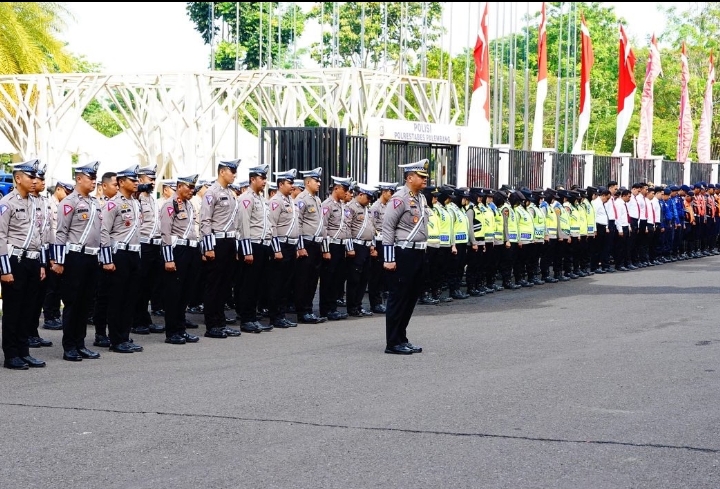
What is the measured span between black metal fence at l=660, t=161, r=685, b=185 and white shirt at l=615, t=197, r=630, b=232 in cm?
1269

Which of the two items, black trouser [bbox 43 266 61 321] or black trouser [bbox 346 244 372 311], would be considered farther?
black trouser [bbox 346 244 372 311]

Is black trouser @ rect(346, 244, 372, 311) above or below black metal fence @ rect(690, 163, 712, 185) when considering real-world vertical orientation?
below

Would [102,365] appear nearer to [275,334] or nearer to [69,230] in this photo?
[69,230]

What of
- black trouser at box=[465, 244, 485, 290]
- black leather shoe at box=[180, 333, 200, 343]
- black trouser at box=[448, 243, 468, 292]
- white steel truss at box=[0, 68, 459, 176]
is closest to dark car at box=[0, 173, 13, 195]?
white steel truss at box=[0, 68, 459, 176]

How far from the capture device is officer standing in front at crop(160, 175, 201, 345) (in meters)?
12.0

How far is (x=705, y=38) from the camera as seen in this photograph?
5788 cm

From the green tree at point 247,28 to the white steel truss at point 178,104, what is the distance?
77.8ft

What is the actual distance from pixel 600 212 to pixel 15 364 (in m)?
15.2

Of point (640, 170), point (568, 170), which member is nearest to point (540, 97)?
point (568, 170)

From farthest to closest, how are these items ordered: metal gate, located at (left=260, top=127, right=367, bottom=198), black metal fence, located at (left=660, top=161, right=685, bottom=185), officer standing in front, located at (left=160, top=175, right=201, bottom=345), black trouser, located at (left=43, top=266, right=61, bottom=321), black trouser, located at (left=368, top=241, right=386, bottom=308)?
1. black metal fence, located at (left=660, top=161, right=685, bottom=185)
2. metal gate, located at (left=260, top=127, right=367, bottom=198)
3. black trouser, located at (left=368, top=241, right=386, bottom=308)
4. black trouser, located at (left=43, top=266, right=61, bottom=321)
5. officer standing in front, located at (left=160, top=175, right=201, bottom=345)

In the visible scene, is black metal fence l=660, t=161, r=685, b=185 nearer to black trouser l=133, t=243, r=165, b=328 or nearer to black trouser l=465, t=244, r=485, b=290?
black trouser l=465, t=244, r=485, b=290

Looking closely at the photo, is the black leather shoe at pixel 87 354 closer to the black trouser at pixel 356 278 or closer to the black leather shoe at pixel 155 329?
the black leather shoe at pixel 155 329

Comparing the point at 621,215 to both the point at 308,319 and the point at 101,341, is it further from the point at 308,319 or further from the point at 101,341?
the point at 101,341

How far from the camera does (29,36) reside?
103ft
